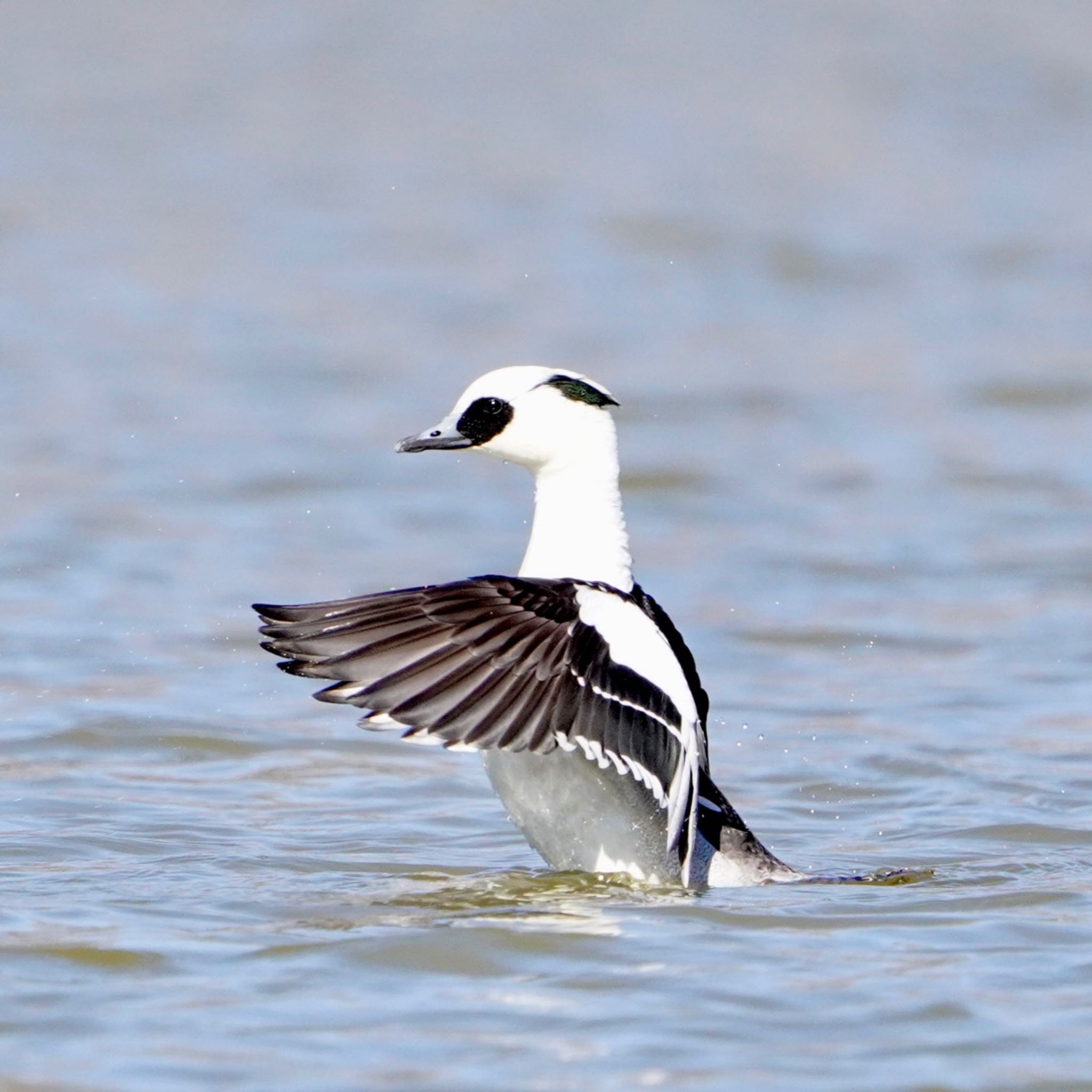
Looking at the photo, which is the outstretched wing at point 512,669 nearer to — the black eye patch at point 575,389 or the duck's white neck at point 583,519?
the duck's white neck at point 583,519

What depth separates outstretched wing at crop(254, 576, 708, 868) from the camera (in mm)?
6070

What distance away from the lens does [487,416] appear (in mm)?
7055

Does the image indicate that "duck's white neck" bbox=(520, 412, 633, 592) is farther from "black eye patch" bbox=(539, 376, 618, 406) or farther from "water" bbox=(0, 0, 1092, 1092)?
"water" bbox=(0, 0, 1092, 1092)

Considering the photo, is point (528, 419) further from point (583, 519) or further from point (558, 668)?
point (558, 668)

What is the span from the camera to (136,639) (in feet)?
34.6

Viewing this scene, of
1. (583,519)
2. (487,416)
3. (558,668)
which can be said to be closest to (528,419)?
(487,416)

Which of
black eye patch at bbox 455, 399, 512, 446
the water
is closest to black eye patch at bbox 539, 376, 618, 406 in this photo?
black eye patch at bbox 455, 399, 512, 446

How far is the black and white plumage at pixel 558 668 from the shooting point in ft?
20.0

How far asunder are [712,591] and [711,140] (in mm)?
13806

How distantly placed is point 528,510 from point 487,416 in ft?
21.6

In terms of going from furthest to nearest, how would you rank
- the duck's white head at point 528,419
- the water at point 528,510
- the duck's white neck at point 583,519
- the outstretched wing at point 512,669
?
the duck's white head at point 528,419
the duck's white neck at point 583,519
the outstretched wing at point 512,669
the water at point 528,510

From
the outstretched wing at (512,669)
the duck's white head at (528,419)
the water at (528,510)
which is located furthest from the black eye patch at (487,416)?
the water at (528,510)

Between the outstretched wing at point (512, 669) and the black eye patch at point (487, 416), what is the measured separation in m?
0.73

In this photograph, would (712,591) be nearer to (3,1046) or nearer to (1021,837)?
(1021,837)
